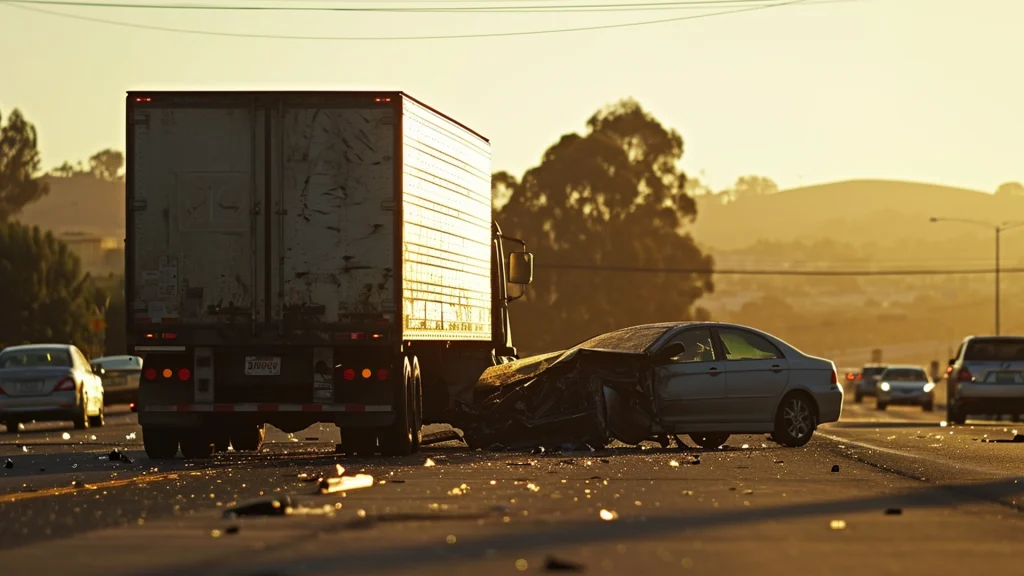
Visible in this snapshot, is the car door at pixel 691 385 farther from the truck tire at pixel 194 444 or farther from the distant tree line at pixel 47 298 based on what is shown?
the distant tree line at pixel 47 298

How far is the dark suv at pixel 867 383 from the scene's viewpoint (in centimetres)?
7569

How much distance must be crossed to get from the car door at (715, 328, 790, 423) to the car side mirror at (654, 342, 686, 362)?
0.76 meters

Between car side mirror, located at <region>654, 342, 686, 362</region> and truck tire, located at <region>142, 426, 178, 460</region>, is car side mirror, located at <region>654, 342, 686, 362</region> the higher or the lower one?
the higher one

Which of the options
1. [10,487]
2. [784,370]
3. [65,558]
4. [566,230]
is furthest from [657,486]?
[566,230]

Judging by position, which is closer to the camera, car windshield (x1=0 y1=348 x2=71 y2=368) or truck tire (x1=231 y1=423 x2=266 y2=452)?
truck tire (x1=231 y1=423 x2=266 y2=452)

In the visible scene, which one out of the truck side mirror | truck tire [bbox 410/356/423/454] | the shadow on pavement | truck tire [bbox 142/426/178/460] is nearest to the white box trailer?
truck tire [bbox 142/426/178/460]

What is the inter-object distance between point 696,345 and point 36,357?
14.8 m

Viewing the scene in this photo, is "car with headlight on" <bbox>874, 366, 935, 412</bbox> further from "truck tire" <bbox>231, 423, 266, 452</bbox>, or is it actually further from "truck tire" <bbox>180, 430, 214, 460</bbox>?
"truck tire" <bbox>180, 430, 214, 460</bbox>

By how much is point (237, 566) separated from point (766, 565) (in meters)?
2.61

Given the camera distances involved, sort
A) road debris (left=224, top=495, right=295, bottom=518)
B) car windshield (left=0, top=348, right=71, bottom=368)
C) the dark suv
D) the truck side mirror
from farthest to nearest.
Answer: the dark suv
car windshield (left=0, top=348, right=71, bottom=368)
the truck side mirror
road debris (left=224, top=495, right=295, bottom=518)

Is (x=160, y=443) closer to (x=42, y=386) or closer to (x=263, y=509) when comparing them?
(x=263, y=509)

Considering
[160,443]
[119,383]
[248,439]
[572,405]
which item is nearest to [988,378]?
[572,405]

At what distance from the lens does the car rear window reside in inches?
1399

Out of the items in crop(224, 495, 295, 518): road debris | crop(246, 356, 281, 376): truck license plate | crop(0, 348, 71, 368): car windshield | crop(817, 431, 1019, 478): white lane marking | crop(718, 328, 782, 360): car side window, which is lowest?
crop(817, 431, 1019, 478): white lane marking
